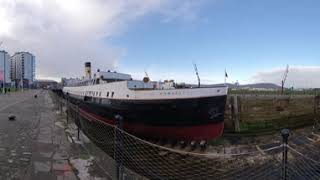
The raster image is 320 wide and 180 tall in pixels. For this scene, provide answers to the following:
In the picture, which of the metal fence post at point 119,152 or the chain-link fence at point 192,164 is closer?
the metal fence post at point 119,152

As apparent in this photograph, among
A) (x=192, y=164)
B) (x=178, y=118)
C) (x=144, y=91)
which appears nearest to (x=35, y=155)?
(x=192, y=164)

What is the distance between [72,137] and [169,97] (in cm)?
480

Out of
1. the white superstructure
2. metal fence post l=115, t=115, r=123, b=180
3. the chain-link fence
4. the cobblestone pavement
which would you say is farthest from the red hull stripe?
metal fence post l=115, t=115, r=123, b=180

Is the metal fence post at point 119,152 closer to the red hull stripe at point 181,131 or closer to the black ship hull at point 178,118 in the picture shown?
the black ship hull at point 178,118

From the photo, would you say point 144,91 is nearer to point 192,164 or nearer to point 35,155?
point 192,164

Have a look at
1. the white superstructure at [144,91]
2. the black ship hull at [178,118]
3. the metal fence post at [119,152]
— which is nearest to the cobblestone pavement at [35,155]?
the metal fence post at [119,152]

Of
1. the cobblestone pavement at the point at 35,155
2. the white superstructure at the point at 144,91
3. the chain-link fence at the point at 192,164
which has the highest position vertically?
the white superstructure at the point at 144,91

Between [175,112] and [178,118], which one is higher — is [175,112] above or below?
above

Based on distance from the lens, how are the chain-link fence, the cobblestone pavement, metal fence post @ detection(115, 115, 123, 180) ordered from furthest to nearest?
1. the chain-link fence
2. the cobblestone pavement
3. metal fence post @ detection(115, 115, 123, 180)

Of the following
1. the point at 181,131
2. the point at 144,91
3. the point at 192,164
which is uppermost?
the point at 144,91

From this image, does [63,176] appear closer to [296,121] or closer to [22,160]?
[22,160]

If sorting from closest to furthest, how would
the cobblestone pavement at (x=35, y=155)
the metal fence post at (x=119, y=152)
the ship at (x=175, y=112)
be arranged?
the metal fence post at (x=119, y=152) < the cobblestone pavement at (x=35, y=155) < the ship at (x=175, y=112)

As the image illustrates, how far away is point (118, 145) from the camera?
298 inches

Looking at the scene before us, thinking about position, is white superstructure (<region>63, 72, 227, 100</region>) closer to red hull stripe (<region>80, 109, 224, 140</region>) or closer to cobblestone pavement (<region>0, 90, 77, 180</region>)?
red hull stripe (<region>80, 109, 224, 140</region>)
